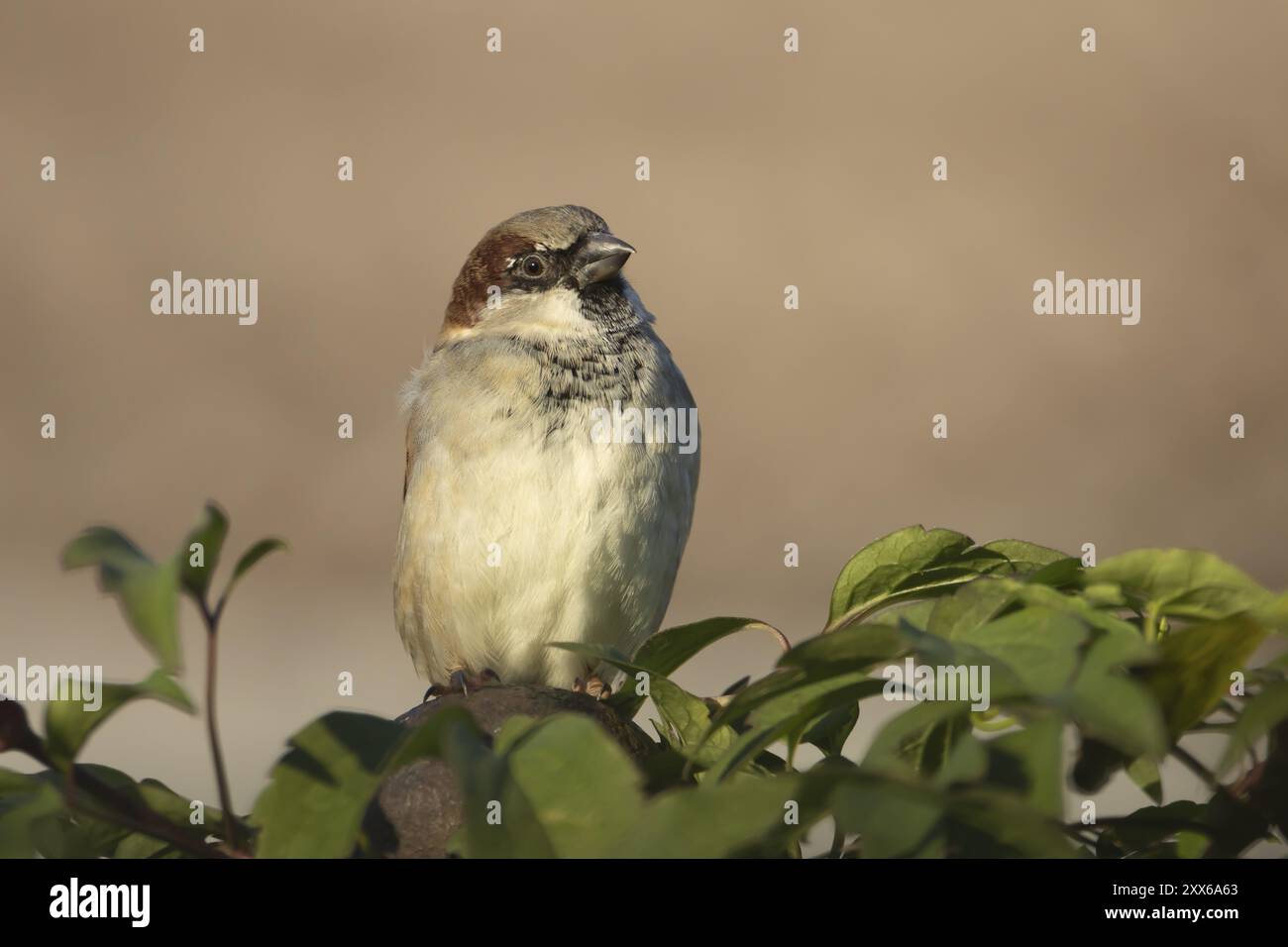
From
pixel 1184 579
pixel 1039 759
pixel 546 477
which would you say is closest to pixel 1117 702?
pixel 1039 759

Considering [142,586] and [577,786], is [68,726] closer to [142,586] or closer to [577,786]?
[142,586]

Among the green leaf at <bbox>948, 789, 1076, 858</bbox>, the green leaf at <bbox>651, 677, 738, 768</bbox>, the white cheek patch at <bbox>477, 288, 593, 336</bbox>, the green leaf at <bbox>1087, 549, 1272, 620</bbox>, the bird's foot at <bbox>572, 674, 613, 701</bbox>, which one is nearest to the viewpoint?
the green leaf at <bbox>948, 789, 1076, 858</bbox>

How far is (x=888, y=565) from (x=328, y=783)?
0.50m

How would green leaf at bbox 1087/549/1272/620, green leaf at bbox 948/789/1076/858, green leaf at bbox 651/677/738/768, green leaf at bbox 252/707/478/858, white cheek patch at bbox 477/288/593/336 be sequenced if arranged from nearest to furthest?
green leaf at bbox 948/789/1076/858
green leaf at bbox 252/707/478/858
green leaf at bbox 1087/549/1272/620
green leaf at bbox 651/677/738/768
white cheek patch at bbox 477/288/593/336

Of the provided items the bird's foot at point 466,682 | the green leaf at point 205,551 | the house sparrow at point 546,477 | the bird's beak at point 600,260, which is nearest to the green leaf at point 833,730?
the green leaf at point 205,551

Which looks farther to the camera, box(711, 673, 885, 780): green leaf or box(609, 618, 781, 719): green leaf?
box(609, 618, 781, 719): green leaf

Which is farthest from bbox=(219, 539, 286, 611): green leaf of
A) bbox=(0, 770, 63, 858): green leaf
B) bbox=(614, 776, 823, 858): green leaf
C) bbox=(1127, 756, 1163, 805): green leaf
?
bbox=(1127, 756, 1163, 805): green leaf

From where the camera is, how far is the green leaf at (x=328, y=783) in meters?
0.71

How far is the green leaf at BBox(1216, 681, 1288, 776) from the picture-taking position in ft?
2.09

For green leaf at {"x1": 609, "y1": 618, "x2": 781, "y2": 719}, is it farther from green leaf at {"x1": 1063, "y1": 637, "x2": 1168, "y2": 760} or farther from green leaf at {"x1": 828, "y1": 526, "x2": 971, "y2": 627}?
green leaf at {"x1": 1063, "y1": 637, "x2": 1168, "y2": 760}

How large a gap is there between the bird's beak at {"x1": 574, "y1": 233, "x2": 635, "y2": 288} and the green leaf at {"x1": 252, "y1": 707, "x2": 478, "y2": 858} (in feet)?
8.32

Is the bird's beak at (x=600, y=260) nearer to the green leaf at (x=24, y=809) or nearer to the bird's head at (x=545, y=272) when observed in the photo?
the bird's head at (x=545, y=272)

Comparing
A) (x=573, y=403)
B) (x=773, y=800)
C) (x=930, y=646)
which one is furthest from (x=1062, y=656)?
(x=573, y=403)

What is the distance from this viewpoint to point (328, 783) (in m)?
0.74
